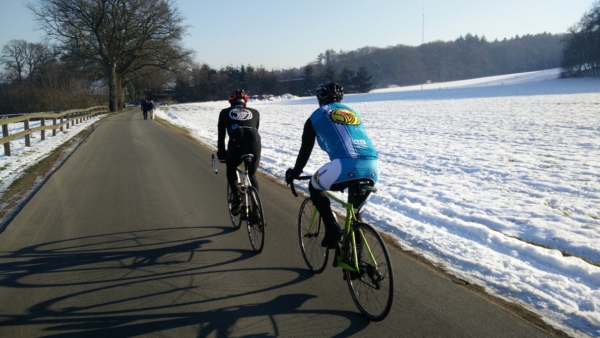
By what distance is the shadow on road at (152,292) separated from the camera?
3682 millimetres

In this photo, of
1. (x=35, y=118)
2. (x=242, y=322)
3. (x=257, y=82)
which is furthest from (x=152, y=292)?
(x=257, y=82)

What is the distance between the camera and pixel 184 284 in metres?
4.52

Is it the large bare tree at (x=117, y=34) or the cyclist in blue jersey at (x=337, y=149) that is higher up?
the large bare tree at (x=117, y=34)

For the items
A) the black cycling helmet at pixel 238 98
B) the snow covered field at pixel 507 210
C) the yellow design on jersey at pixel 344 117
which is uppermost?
the black cycling helmet at pixel 238 98

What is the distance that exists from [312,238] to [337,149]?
54.9 inches

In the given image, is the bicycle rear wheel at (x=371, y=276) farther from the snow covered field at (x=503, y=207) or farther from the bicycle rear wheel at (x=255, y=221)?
the bicycle rear wheel at (x=255, y=221)

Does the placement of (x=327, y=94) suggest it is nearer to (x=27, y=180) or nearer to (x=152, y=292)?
(x=152, y=292)

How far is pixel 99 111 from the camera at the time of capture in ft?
144

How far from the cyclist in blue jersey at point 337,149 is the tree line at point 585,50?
74.9 meters

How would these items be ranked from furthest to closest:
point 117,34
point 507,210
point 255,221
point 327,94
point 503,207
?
point 117,34 → point 503,207 → point 507,210 → point 255,221 → point 327,94

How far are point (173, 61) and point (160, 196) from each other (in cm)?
4172

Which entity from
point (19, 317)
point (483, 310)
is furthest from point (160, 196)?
point (483, 310)

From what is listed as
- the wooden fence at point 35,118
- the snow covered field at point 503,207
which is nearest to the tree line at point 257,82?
the wooden fence at point 35,118

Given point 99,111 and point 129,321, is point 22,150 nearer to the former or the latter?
point 129,321
